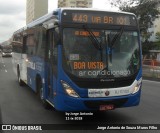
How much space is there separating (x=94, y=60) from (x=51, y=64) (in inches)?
55.2

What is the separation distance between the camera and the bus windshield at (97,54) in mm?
8523

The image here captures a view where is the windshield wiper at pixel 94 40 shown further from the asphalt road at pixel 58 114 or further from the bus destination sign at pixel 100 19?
the asphalt road at pixel 58 114

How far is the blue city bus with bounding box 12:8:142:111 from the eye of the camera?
8.45 meters

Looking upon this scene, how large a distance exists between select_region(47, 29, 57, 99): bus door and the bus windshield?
2.07ft

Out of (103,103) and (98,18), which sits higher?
(98,18)

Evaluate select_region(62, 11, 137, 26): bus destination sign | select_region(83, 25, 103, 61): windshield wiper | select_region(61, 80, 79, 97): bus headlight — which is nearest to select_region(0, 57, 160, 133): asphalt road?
select_region(61, 80, 79, 97): bus headlight

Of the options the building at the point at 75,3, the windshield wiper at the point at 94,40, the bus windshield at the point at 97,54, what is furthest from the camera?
the building at the point at 75,3

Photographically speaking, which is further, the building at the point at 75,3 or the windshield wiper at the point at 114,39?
the building at the point at 75,3

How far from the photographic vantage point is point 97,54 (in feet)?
28.5

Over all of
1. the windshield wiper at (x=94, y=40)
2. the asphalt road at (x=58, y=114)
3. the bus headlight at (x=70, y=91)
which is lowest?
the asphalt road at (x=58, y=114)

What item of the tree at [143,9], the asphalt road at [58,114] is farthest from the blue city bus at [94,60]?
the tree at [143,9]

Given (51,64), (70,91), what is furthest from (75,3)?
(70,91)

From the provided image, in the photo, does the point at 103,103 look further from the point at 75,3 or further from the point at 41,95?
the point at 75,3

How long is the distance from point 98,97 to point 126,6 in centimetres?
3640
